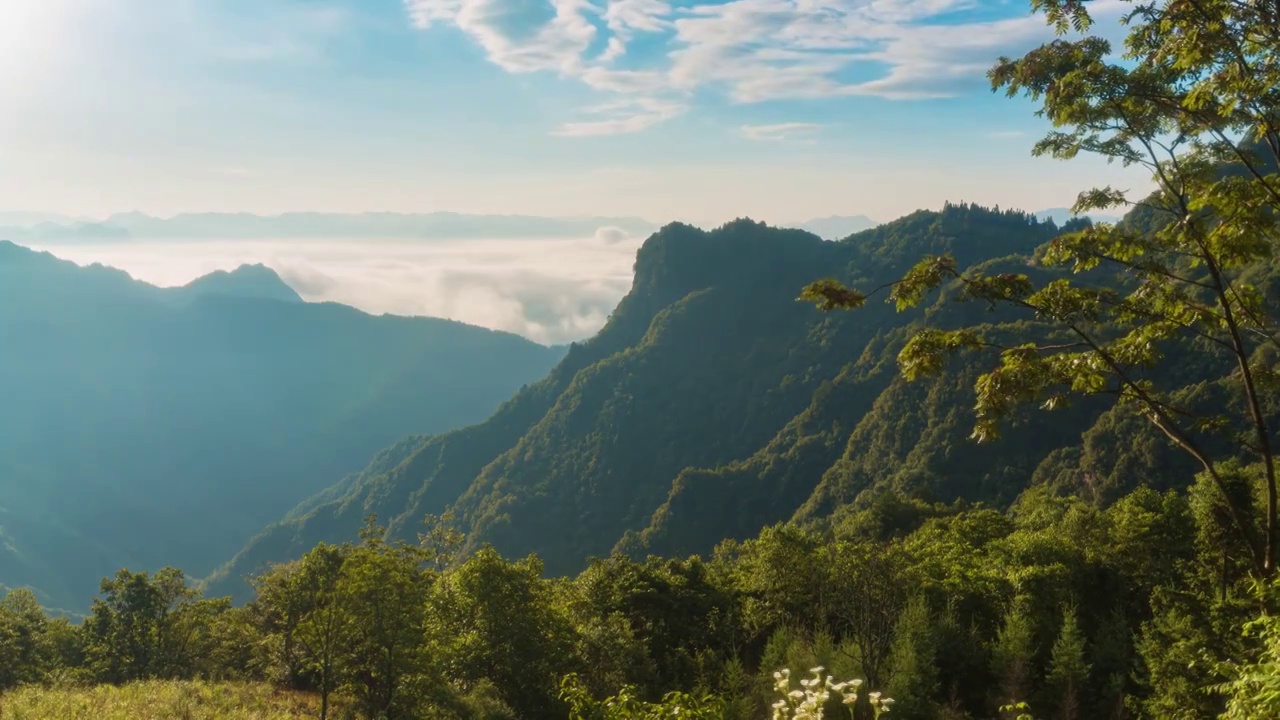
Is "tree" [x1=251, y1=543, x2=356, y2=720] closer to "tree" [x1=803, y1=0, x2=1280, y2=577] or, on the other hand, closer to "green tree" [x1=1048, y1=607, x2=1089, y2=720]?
"tree" [x1=803, y1=0, x2=1280, y2=577]

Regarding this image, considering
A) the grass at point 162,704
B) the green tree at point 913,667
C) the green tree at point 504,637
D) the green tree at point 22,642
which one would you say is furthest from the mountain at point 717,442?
the green tree at point 22,642

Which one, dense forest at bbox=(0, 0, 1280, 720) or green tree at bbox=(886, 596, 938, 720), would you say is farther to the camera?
green tree at bbox=(886, 596, 938, 720)

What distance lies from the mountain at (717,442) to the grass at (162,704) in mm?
71350

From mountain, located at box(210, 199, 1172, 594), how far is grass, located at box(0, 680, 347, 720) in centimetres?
7135

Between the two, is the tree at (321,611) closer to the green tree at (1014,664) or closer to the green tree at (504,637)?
the green tree at (504,637)

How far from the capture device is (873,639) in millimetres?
19328

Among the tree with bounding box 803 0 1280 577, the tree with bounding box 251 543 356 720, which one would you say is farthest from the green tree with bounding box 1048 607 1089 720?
the tree with bounding box 251 543 356 720

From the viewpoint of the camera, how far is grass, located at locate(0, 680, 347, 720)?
14.3 m

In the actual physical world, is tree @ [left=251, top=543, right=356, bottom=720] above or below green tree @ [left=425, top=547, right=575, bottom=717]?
above

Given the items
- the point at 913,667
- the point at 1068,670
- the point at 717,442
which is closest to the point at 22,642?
the point at 913,667

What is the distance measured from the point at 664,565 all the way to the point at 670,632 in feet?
17.7

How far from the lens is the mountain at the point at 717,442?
10606 cm

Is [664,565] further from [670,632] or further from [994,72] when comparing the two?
[994,72]

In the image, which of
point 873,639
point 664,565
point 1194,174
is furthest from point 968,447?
point 1194,174
